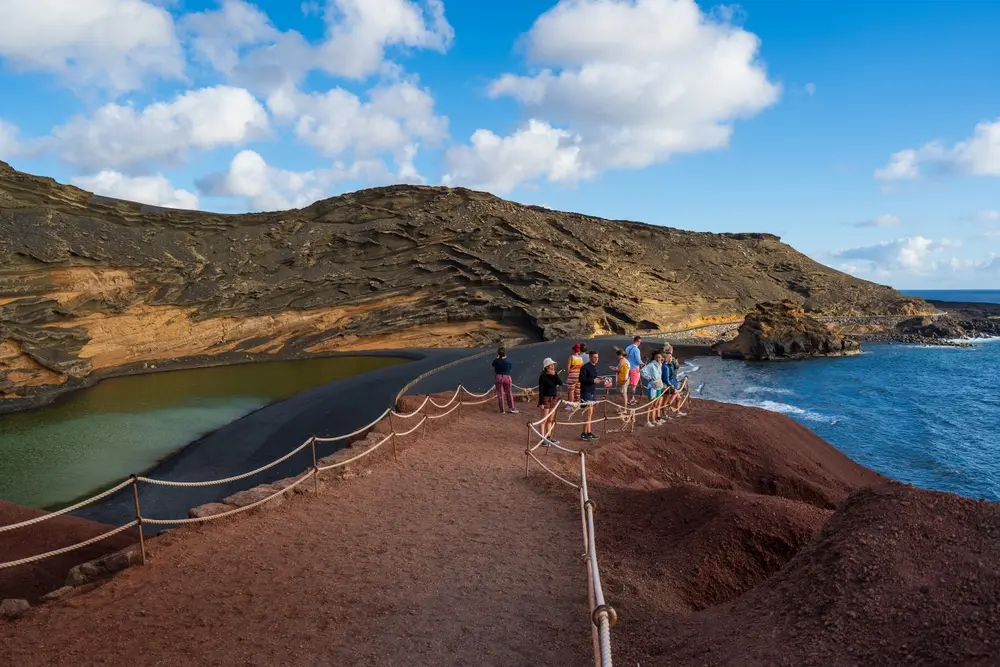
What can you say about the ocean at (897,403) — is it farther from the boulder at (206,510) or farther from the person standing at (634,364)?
the boulder at (206,510)

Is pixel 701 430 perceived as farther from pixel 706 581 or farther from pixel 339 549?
pixel 339 549

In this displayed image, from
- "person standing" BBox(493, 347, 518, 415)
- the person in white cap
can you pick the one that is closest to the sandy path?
the person in white cap

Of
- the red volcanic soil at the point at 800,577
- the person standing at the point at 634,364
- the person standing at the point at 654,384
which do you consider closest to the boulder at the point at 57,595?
the red volcanic soil at the point at 800,577

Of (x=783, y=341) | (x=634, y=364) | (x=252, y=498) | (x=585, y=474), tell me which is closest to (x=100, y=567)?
(x=252, y=498)

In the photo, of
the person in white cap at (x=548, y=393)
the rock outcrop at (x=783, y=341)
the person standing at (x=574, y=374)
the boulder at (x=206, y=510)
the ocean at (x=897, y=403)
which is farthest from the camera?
the rock outcrop at (x=783, y=341)

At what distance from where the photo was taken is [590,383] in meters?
13.0

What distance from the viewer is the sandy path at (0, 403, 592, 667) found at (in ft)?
17.1

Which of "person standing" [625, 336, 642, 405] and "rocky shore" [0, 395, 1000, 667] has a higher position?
"person standing" [625, 336, 642, 405]

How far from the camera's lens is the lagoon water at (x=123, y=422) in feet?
52.2

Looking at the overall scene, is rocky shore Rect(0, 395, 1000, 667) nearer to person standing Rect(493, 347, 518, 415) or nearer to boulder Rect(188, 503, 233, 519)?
boulder Rect(188, 503, 233, 519)

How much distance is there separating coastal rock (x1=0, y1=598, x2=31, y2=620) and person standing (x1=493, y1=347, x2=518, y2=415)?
9.68 m

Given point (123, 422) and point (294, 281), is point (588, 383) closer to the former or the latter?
point (123, 422)

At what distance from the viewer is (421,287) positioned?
42188mm

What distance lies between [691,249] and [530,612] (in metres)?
67.5
